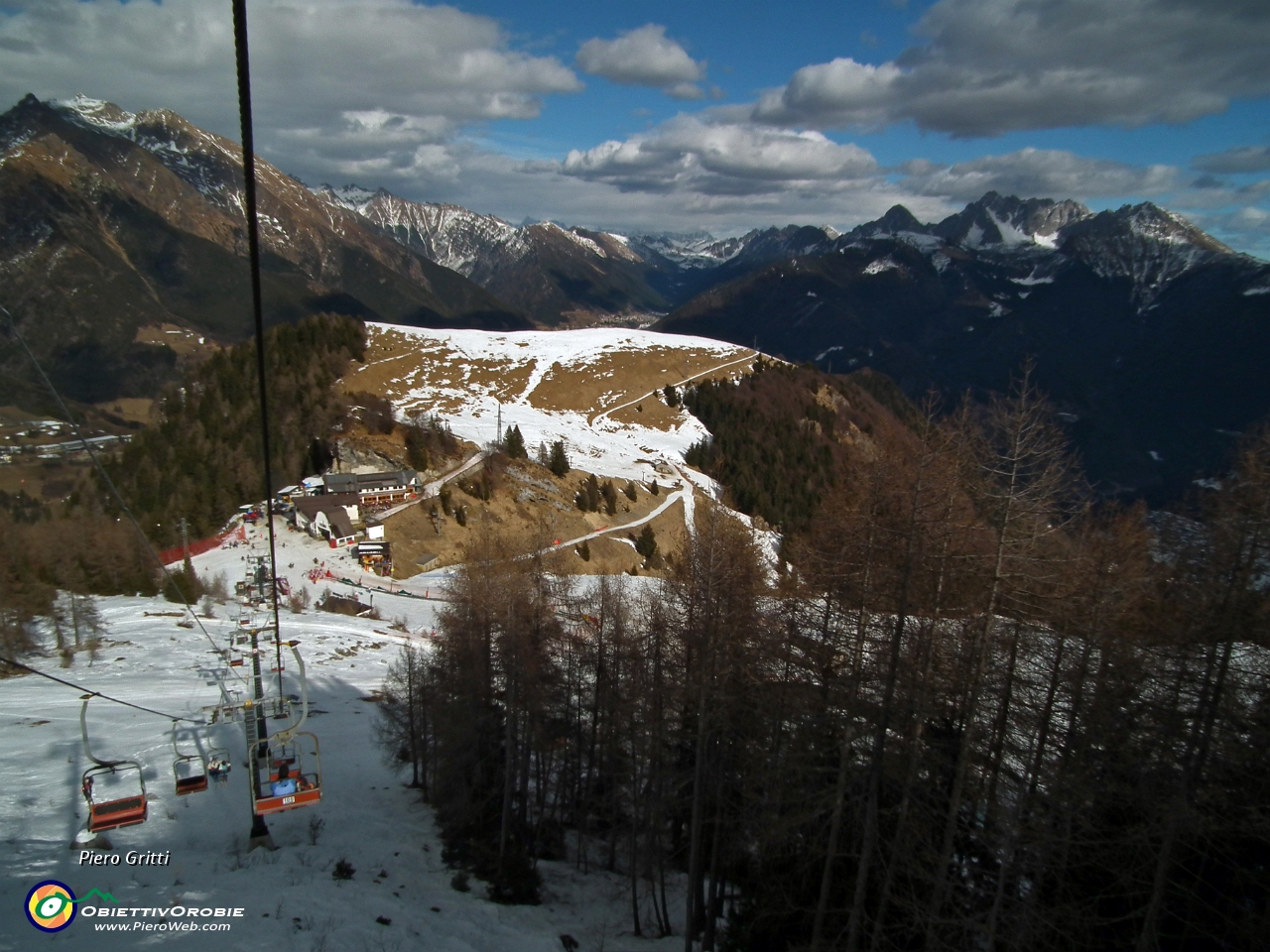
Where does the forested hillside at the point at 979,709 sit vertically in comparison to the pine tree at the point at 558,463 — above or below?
above

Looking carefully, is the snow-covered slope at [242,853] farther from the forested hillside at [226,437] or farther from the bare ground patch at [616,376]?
the bare ground patch at [616,376]

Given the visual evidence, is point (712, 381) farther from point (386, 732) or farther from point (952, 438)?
point (952, 438)

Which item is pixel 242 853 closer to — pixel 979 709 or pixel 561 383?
pixel 979 709

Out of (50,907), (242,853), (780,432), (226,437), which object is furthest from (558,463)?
(50,907)

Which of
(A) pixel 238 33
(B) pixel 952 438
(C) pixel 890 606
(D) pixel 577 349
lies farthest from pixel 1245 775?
(D) pixel 577 349

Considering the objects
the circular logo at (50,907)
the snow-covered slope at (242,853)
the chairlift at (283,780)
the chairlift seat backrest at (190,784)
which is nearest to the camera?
the circular logo at (50,907)

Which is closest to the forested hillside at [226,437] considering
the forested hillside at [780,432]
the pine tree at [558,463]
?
the pine tree at [558,463]

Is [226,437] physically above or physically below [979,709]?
Result: below
